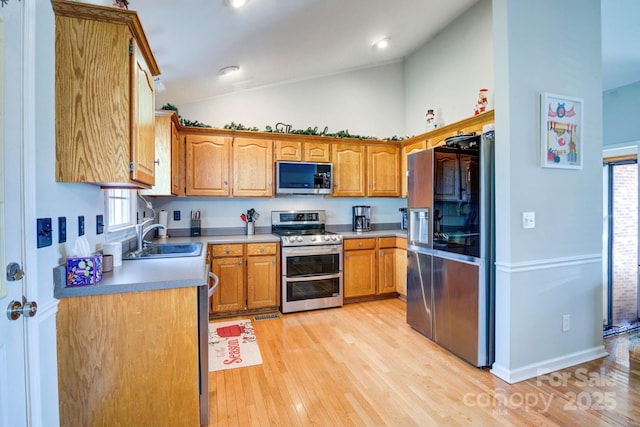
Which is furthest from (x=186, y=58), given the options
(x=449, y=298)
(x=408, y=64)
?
(x=408, y=64)

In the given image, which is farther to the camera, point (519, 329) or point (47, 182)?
point (519, 329)

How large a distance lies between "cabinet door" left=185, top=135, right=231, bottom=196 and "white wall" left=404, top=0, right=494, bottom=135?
2.80 meters

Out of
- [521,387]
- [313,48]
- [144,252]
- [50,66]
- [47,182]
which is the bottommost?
[521,387]

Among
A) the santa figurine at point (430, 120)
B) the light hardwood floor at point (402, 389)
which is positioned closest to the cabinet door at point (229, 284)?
the light hardwood floor at point (402, 389)

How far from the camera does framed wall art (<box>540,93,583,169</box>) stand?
2.33m

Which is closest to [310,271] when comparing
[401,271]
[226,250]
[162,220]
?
[226,250]

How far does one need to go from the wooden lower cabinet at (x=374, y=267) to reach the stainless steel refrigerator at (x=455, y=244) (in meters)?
0.96

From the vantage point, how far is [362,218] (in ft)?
14.6

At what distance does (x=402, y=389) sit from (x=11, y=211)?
92.7 inches

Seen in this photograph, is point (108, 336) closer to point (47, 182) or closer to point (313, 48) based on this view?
point (47, 182)

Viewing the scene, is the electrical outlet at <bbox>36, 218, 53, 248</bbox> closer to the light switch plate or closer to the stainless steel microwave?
the stainless steel microwave

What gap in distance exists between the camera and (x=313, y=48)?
3.38m

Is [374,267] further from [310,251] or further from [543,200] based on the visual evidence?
[543,200]

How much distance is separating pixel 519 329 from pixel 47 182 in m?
3.06
